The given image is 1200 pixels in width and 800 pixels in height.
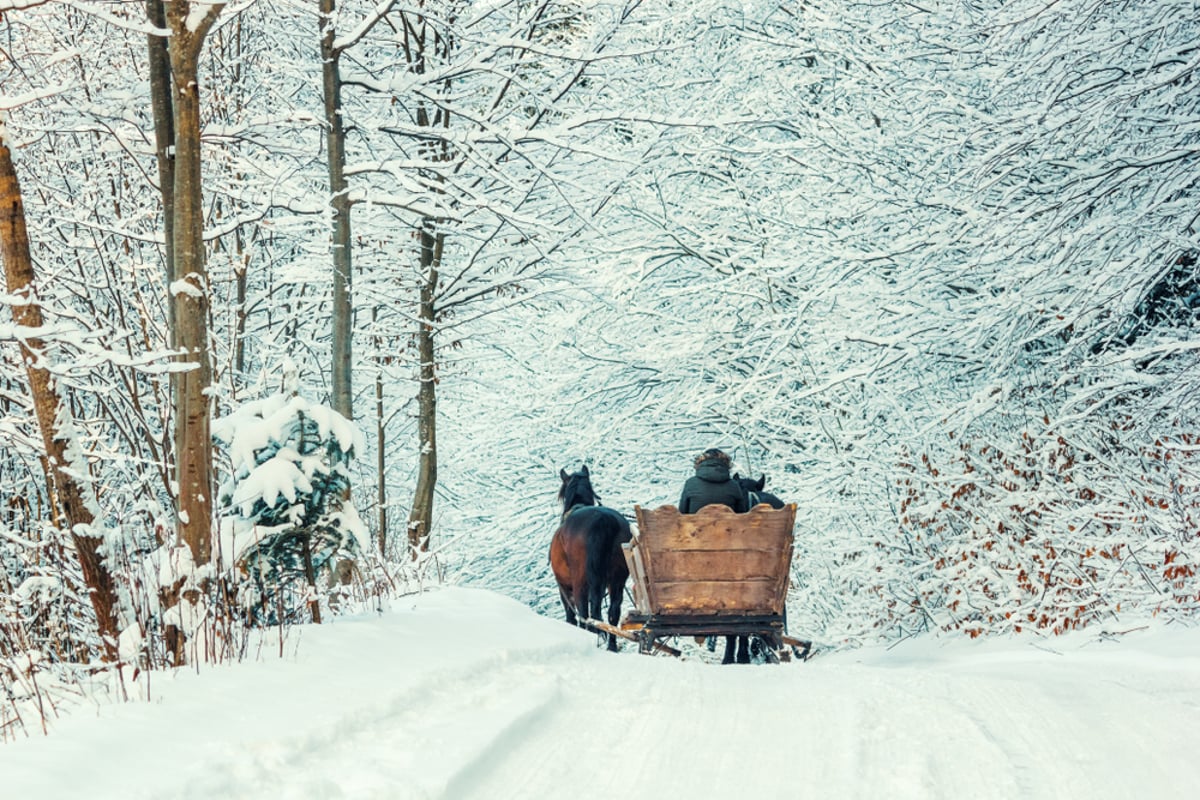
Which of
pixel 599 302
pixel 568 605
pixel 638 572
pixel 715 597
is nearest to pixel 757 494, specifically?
pixel 638 572

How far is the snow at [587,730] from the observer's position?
432 cm

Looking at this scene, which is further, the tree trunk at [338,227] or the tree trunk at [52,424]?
the tree trunk at [338,227]

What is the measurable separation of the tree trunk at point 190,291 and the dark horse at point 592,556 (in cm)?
539

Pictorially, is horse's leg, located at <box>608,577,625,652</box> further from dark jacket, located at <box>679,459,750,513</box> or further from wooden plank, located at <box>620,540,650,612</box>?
dark jacket, located at <box>679,459,750,513</box>

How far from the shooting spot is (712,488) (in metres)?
10.4

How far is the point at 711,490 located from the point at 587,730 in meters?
4.97

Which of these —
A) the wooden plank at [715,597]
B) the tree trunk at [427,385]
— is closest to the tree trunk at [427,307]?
the tree trunk at [427,385]

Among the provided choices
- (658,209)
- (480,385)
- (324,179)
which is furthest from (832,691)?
(480,385)

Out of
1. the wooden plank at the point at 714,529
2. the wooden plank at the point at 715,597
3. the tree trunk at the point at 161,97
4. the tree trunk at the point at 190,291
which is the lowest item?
the wooden plank at the point at 715,597

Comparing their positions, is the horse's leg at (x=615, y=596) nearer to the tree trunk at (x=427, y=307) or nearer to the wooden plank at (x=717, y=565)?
the wooden plank at (x=717, y=565)

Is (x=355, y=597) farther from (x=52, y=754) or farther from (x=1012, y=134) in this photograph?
(x=1012, y=134)

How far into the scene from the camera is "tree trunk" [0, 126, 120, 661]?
20.9ft

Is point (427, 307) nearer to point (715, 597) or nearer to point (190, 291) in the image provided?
point (715, 597)

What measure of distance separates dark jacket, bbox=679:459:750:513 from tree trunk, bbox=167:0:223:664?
15.3 ft
